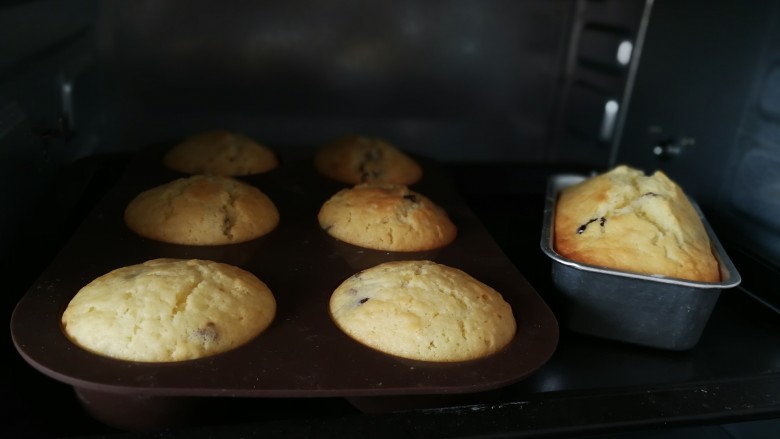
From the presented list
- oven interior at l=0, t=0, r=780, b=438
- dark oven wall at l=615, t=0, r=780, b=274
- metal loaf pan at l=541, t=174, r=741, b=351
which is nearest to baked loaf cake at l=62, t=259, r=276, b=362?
oven interior at l=0, t=0, r=780, b=438

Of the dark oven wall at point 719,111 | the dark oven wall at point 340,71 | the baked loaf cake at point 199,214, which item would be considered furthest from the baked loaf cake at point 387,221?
the dark oven wall at point 719,111

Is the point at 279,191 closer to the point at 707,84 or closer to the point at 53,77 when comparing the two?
the point at 53,77

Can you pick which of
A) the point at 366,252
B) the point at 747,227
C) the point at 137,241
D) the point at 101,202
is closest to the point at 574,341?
the point at 366,252

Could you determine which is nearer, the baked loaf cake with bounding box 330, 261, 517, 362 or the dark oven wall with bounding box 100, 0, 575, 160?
the baked loaf cake with bounding box 330, 261, 517, 362

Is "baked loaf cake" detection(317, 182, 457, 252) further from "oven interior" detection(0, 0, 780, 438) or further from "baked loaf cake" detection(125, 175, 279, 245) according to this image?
"oven interior" detection(0, 0, 780, 438)

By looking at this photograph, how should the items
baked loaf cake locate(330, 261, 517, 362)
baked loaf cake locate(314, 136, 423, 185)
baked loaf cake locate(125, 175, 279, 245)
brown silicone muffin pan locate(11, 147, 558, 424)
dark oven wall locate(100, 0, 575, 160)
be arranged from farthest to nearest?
dark oven wall locate(100, 0, 575, 160) → baked loaf cake locate(314, 136, 423, 185) → baked loaf cake locate(125, 175, 279, 245) → baked loaf cake locate(330, 261, 517, 362) → brown silicone muffin pan locate(11, 147, 558, 424)

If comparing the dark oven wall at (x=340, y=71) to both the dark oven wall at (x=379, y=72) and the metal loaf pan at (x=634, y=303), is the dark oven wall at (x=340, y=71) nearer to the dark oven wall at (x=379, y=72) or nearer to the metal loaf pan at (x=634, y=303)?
the dark oven wall at (x=379, y=72)
